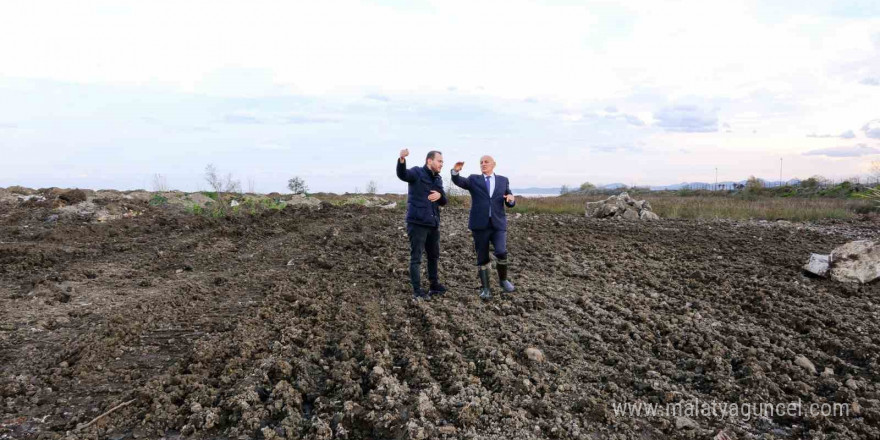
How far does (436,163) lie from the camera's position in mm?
5754

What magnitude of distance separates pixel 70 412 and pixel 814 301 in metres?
7.34

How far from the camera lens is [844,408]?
345 centimetres

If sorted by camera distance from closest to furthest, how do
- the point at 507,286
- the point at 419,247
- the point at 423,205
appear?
the point at 423,205, the point at 419,247, the point at 507,286

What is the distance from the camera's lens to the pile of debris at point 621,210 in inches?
547

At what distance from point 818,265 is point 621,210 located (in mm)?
7145

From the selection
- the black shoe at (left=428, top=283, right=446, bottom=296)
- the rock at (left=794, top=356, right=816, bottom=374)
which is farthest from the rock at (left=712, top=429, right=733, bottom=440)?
the black shoe at (left=428, top=283, right=446, bottom=296)

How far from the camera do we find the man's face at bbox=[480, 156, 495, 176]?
594cm

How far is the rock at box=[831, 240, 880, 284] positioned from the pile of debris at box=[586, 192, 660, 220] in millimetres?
6746

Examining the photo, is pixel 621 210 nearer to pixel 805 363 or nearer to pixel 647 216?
pixel 647 216

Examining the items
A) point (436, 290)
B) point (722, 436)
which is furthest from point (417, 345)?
point (722, 436)

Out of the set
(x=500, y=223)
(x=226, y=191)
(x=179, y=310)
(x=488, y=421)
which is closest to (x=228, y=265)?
(x=179, y=310)

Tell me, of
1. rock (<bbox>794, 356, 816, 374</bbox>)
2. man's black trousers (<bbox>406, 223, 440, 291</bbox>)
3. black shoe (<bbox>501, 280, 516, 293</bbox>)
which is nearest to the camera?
rock (<bbox>794, 356, 816, 374</bbox>)

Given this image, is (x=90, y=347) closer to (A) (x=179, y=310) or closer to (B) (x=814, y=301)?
(A) (x=179, y=310)

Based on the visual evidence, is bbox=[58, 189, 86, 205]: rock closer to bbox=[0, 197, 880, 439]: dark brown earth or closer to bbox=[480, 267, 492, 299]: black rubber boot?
bbox=[0, 197, 880, 439]: dark brown earth
